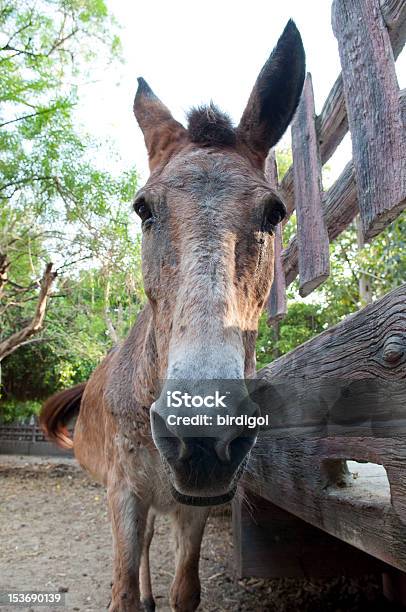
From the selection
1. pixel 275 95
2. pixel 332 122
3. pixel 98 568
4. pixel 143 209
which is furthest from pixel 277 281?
pixel 98 568

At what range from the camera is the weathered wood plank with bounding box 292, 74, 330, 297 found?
2.53m

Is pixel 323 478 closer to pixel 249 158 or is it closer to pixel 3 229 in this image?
pixel 249 158

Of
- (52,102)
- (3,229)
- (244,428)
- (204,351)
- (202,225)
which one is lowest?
(244,428)

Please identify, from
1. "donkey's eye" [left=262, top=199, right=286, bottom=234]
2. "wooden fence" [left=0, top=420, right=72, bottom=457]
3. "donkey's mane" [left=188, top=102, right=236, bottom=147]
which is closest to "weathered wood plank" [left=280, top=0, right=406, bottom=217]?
"donkey's mane" [left=188, top=102, right=236, bottom=147]

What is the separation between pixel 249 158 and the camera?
2.35 m

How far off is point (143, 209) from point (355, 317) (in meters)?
1.11

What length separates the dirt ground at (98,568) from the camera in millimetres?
3879

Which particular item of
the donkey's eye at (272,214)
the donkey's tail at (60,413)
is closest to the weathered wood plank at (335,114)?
the donkey's eye at (272,214)

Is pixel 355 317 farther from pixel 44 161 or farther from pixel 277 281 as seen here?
pixel 44 161

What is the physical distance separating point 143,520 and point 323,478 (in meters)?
1.28

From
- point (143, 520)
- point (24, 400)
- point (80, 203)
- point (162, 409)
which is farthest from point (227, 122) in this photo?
point (24, 400)

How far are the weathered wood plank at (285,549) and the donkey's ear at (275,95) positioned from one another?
226cm

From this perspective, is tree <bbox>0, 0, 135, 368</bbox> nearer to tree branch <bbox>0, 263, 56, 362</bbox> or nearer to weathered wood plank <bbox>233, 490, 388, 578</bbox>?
tree branch <bbox>0, 263, 56, 362</bbox>

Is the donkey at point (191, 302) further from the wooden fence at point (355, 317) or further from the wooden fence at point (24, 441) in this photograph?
the wooden fence at point (24, 441)
